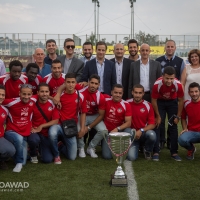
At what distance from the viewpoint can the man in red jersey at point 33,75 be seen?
5816 mm

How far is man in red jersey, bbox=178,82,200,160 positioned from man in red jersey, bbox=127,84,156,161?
1.66 ft

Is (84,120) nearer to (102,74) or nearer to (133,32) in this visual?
(102,74)

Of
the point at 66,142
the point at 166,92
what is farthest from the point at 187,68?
the point at 66,142

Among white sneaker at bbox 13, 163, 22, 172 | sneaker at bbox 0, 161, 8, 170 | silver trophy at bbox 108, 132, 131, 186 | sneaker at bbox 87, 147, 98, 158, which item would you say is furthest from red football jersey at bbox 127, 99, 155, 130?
sneaker at bbox 0, 161, 8, 170

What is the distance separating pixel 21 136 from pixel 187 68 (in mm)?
3157

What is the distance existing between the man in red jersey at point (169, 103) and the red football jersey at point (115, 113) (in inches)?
19.1

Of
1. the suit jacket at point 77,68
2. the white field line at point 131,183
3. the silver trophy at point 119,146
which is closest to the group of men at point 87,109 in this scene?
the white field line at point 131,183

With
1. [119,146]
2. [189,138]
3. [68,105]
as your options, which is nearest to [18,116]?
[68,105]

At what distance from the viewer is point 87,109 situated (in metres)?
6.24

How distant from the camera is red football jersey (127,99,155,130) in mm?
Result: 5953

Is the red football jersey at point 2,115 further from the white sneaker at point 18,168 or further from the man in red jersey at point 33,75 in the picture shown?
the man in red jersey at point 33,75

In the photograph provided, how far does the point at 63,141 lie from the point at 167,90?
6.32ft

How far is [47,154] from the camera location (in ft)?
18.4

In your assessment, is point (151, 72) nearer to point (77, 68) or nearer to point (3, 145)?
point (77, 68)
